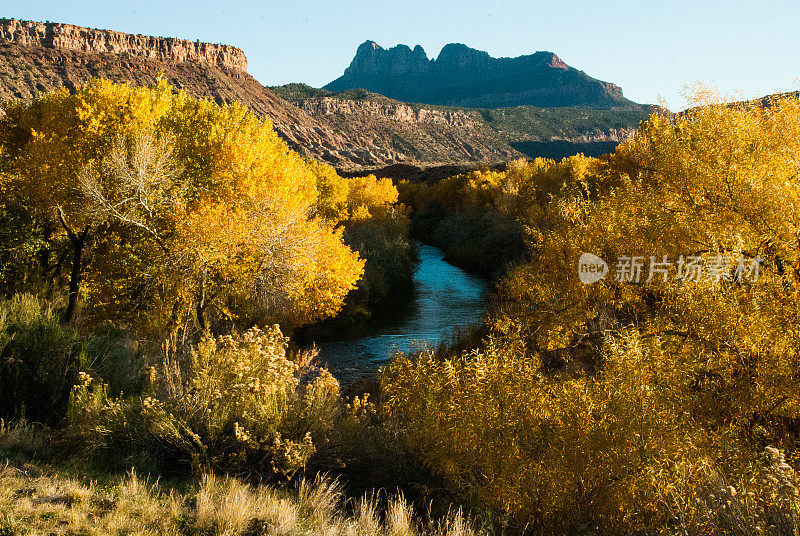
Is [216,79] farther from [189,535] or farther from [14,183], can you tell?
[189,535]

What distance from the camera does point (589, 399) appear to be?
6.56 m

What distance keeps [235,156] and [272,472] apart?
12133mm

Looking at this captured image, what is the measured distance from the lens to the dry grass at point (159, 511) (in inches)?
166

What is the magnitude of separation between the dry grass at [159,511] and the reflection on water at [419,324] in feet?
27.6

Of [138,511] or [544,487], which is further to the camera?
[544,487]

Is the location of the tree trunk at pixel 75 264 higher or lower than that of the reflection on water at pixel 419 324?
higher

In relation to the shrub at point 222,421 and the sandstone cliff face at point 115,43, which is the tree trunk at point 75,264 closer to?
the shrub at point 222,421

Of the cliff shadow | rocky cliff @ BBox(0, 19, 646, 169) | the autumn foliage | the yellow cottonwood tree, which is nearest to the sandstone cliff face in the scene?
rocky cliff @ BBox(0, 19, 646, 169)

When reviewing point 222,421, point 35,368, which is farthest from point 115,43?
point 222,421

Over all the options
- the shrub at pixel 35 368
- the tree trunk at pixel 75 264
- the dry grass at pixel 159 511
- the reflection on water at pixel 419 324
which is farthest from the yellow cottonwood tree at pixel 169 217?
the dry grass at pixel 159 511

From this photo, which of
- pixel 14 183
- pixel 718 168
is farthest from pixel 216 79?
pixel 718 168

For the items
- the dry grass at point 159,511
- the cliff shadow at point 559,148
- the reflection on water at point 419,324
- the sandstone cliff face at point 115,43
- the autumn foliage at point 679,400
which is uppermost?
the sandstone cliff face at point 115,43

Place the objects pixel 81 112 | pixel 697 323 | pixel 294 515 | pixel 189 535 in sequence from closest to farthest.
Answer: pixel 189 535 < pixel 294 515 < pixel 697 323 < pixel 81 112

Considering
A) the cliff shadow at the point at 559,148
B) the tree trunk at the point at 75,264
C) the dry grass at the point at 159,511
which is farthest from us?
the cliff shadow at the point at 559,148
